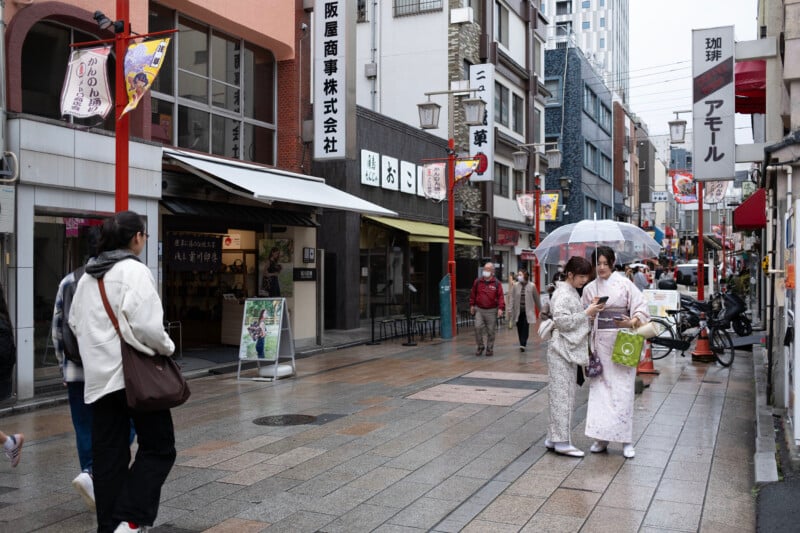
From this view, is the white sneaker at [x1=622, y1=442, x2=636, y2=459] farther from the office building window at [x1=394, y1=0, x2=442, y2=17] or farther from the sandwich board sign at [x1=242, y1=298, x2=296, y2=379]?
the office building window at [x1=394, y1=0, x2=442, y2=17]

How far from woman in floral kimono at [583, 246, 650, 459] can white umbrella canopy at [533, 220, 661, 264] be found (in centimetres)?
444

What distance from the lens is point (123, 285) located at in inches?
171

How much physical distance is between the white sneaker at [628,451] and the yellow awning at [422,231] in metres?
15.6

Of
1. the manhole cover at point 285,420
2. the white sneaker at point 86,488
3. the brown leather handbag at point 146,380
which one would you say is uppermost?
the brown leather handbag at point 146,380

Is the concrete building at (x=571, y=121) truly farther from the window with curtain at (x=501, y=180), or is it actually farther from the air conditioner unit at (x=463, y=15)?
the air conditioner unit at (x=463, y=15)

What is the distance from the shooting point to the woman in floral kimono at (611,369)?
7270 millimetres

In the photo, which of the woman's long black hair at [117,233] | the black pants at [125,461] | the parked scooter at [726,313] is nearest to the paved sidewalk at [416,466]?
the black pants at [125,461]

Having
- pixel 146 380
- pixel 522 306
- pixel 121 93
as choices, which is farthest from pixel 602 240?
Answer: pixel 146 380

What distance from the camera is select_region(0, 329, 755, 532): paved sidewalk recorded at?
5480 mm

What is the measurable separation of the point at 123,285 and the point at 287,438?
4.10 m

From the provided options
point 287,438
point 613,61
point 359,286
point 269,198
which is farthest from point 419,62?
point 613,61

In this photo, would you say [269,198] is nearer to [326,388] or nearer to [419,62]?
[326,388]

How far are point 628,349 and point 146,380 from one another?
462cm

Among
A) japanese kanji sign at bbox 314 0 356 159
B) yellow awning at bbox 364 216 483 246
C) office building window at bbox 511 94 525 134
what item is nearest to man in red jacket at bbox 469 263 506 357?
japanese kanji sign at bbox 314 0 356 159
